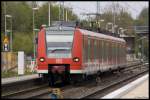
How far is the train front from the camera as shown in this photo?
24.0 metres

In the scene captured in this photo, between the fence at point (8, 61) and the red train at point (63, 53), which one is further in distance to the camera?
the fence at point (8, 61)

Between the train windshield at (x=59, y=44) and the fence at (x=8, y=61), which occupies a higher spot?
the train windshield at (x=59, y=44)

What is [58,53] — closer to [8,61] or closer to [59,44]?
[59,44]

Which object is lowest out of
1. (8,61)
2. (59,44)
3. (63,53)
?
(8,61)

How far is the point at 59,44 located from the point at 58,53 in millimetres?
419

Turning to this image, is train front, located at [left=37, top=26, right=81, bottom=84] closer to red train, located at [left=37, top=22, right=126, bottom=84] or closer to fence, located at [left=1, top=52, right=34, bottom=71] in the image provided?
red train, located at [left=37, top=22, right=126, bottom=84]

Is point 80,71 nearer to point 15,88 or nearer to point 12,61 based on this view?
point 15,88

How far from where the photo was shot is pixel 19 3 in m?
62.8

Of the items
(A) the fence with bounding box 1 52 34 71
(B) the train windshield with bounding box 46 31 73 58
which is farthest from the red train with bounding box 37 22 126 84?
(A) the fence with bounding box 1 52 34 71

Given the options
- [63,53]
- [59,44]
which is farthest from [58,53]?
[59,44]

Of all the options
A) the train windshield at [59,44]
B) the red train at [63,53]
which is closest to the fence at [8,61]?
the red train at [63,53]

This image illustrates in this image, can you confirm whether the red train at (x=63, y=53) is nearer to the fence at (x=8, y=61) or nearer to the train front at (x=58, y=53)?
the train front at (x=58, y=53)

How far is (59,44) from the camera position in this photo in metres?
24.1

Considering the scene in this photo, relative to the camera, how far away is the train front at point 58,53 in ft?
78.9
